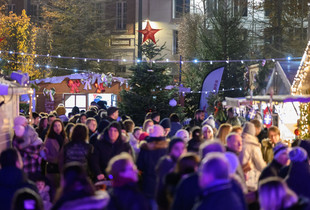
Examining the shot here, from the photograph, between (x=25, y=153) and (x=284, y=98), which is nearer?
(x=25, y=153)

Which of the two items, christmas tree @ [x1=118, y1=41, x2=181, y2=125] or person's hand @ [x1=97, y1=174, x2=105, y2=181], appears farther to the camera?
Answer: christmas tree @ [x1=118, y1=41, x2=181, y2=125]

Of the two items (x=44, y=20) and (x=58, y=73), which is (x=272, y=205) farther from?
(x=44, y=20)

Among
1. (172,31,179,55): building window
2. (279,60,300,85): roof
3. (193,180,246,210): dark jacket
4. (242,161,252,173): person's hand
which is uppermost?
(172,31,179,55): building window

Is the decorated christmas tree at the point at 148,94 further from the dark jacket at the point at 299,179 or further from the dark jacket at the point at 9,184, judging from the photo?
the dark jacket at the point at 9,184

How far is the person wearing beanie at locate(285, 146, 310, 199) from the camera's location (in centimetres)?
718

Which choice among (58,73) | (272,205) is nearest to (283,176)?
(272,205)

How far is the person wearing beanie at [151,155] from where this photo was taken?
8.91m

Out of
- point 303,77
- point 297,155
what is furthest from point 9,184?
point 303,77

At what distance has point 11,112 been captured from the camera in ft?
41.0

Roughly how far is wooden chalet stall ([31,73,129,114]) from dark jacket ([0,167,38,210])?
91.3 ft

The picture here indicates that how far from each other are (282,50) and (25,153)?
38.4 m

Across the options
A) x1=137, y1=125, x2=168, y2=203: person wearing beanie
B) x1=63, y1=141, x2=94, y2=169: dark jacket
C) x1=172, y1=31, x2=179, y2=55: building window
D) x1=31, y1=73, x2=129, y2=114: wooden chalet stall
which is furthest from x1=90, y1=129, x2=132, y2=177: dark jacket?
x1=172, y1=31, x2=179, y2=55: building window

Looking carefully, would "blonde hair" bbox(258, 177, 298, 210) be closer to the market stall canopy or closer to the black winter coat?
the black winter coat

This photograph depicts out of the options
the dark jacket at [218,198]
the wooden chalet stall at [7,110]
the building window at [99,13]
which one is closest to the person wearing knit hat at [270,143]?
the wooden chalet stall at [7,110]
